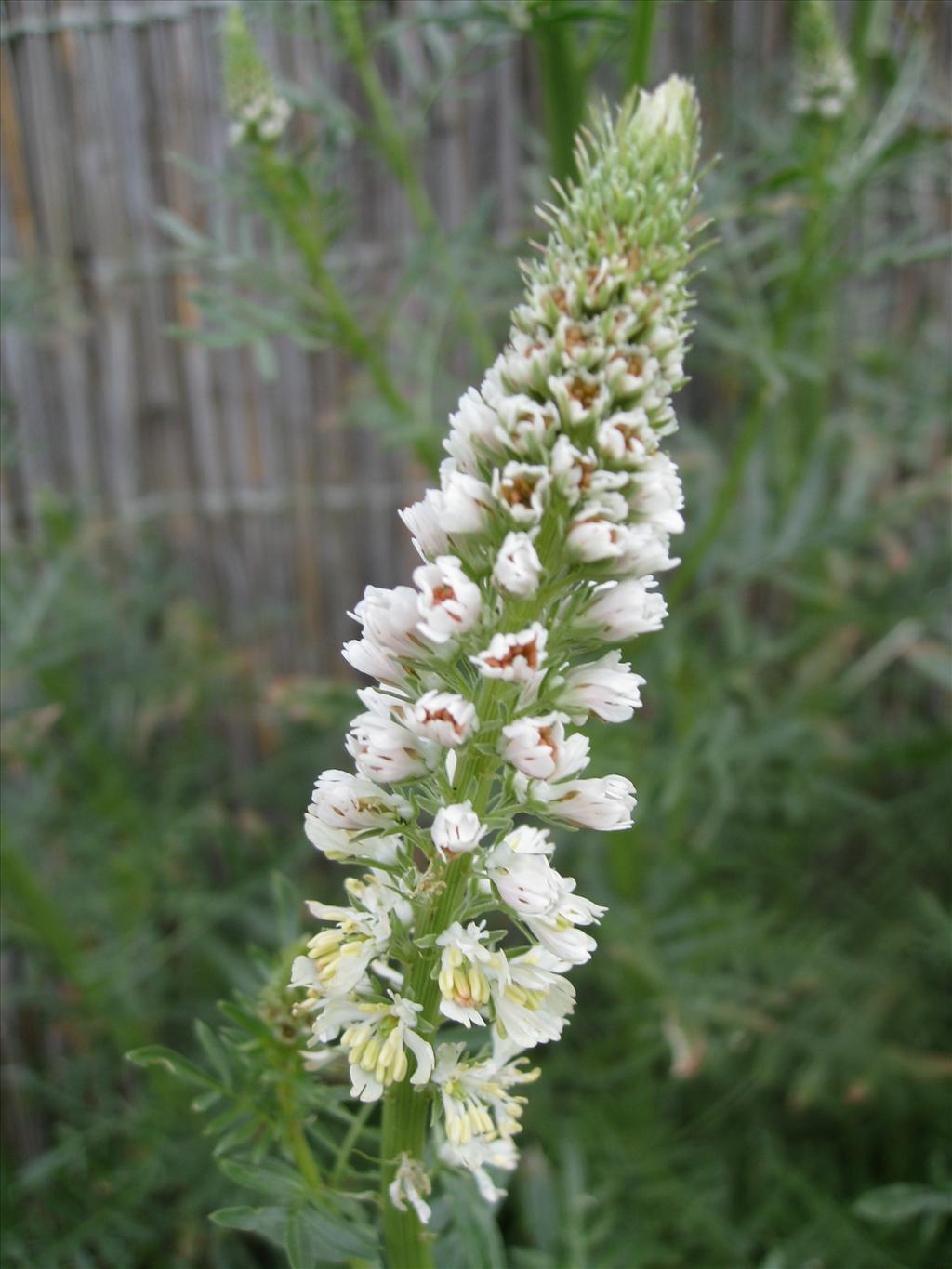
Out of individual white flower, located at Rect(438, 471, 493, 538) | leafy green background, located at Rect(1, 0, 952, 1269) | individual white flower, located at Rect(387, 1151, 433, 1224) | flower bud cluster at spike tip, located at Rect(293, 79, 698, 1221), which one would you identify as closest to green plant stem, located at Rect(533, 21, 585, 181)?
leafy green background, located at Rect(1, 0, 952, 1269)

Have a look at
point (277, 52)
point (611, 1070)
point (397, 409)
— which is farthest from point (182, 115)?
point (611, 1070)

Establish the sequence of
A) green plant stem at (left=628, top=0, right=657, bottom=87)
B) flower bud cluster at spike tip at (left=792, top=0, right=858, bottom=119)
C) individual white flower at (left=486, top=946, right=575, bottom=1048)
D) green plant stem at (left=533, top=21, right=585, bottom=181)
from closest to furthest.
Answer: individual white flower at (left=486, top=946, right=575, bottom=1048) < green plant stem at (left=628, top=0, right=657, bottom=87) < green plant stem at (left=533, top=21, right=585, bottom=181) < flower bud cluster at spike tip at (left=792, top=0, right=858, bottom=119)

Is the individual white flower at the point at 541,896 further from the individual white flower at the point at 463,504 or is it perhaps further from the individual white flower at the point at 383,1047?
the individual white flower at the point at 463,504

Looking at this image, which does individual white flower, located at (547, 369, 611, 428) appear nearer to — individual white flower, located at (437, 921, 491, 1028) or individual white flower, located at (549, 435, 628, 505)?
individual white flower, located at (549, 435, 628, 505)

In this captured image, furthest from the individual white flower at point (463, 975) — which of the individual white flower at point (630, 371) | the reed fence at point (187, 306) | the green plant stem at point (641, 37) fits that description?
the reed fence at point (187, 306)

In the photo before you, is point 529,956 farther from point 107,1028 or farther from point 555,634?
point 107,1028

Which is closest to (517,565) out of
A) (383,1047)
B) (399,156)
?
(383,1047)

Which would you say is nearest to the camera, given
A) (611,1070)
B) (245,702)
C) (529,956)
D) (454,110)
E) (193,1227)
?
(529,956)
